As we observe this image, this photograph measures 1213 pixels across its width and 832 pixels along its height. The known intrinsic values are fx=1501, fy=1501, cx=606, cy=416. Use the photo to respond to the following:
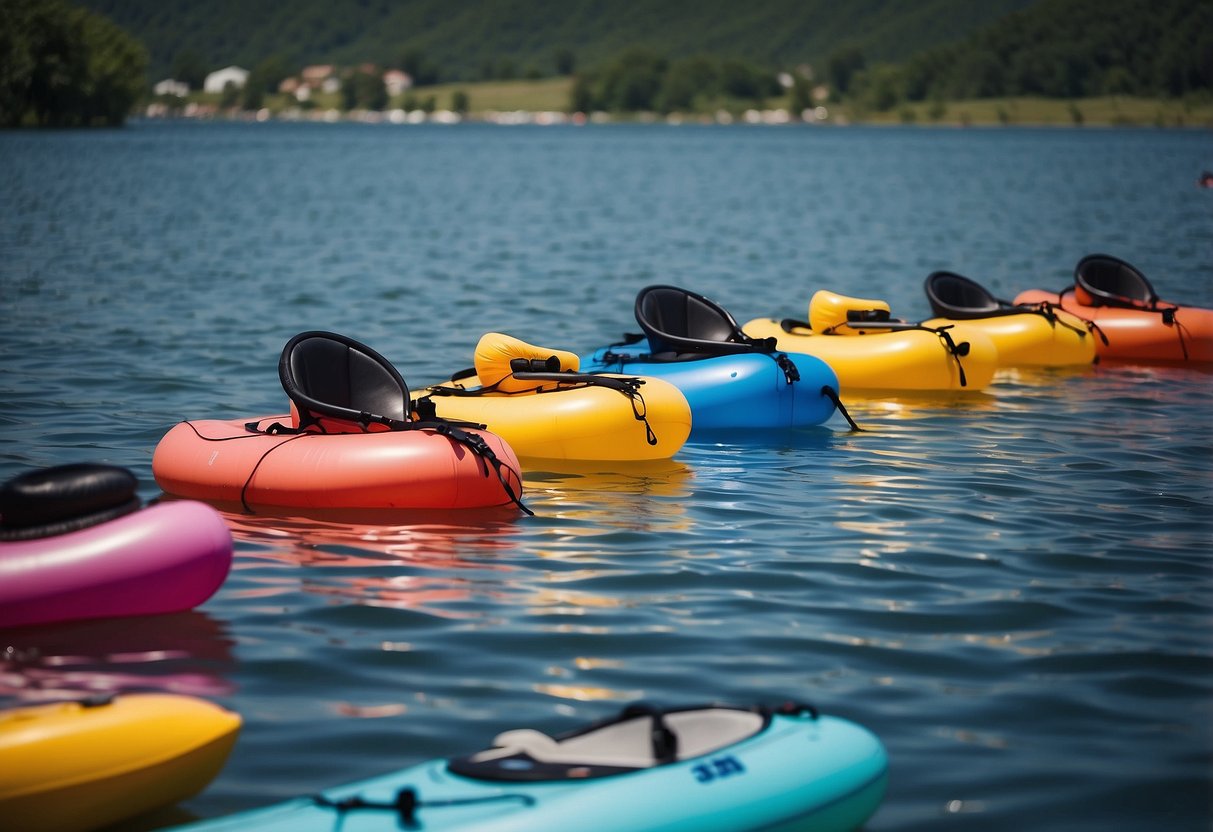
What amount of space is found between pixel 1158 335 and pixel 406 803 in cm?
1323

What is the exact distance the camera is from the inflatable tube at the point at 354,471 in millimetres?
8852

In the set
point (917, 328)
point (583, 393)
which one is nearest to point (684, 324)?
point (583, 393)

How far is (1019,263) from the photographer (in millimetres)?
26547

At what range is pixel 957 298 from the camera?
15.7 metres

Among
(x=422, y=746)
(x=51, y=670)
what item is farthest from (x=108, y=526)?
(x=422, y=746)

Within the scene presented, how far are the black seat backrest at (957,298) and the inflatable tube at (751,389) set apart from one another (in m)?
3.64

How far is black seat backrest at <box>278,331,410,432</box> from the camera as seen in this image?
9.33m

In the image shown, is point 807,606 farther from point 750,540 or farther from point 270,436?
point 270,436

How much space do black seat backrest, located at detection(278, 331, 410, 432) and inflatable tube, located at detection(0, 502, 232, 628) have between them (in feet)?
7.80

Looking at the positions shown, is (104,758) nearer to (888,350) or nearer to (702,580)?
(702,580)

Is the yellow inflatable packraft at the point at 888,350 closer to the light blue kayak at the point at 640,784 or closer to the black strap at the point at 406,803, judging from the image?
the light blue kayak at the point at 640,784

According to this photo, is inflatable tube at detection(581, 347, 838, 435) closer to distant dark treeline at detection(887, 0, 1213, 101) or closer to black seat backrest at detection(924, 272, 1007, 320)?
black seat backrest at detection(924, 272, 1007, 320)

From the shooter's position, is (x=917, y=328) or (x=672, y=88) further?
(x=672, y=88)

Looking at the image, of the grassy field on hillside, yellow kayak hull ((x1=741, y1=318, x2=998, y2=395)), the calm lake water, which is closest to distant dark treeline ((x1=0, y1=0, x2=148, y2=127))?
the calm lake water
